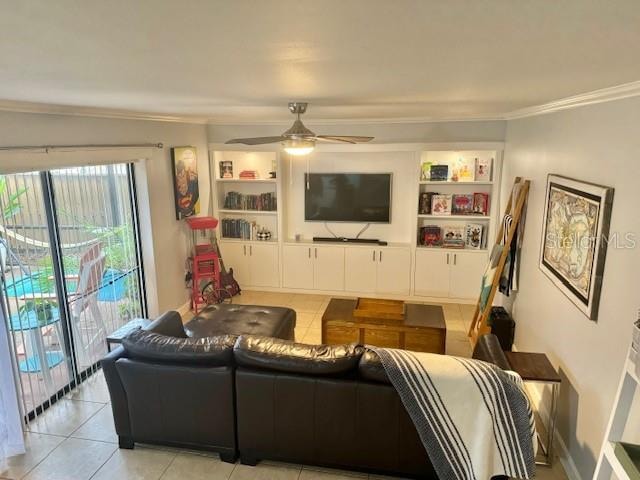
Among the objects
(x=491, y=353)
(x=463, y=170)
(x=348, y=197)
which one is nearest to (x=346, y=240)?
(x=348, y=197)

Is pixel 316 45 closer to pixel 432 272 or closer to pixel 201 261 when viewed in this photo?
pixel 201 261

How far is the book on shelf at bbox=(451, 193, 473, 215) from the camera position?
5.52m

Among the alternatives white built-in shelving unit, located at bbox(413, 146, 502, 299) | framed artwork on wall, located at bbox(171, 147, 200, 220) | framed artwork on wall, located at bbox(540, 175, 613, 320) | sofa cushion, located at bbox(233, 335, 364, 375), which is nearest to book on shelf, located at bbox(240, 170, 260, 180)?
framed artwork on wall, located at bbox(171, 147, 200, 220)

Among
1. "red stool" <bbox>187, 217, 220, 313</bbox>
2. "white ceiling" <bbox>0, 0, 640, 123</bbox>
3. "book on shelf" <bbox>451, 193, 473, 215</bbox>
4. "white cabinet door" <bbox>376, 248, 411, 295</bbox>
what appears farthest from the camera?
"white cabinet door" <bbox>376, 248, 411, 295</bbox>

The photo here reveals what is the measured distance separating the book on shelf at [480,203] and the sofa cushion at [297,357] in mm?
3513

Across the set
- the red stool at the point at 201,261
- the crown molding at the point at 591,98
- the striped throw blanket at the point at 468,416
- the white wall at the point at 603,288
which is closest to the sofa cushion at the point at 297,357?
the striped throw blanket at the point at 468,416

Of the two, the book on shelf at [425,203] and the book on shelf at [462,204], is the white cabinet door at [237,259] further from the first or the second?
the book on shelf at [462,204]

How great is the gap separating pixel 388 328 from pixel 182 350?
6.35 feet

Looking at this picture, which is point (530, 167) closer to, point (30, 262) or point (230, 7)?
point (230, 7)

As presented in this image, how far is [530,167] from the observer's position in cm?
394

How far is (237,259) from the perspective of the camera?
19.9 ft

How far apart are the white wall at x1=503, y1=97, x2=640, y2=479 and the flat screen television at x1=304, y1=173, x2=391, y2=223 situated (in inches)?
84.1

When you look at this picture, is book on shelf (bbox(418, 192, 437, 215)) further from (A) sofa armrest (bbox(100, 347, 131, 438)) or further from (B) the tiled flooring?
(A) sofa armrest (bbox(100, 347, 131, 438))

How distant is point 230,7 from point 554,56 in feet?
3.71
